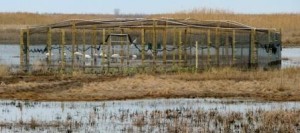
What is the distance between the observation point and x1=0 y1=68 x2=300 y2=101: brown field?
28.6m

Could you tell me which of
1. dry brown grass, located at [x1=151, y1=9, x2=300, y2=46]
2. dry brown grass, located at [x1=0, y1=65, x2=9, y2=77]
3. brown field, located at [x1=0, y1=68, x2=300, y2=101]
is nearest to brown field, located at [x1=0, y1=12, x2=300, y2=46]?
dry brown grass, located at [x1=151, y1=9, x2=300, y2=46]

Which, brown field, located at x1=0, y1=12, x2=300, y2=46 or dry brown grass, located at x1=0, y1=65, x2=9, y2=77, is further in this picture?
brown field, located at x1=0, y1=12, x2=300, y2=46

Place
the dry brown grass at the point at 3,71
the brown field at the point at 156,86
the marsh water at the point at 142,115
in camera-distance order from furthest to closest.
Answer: the dry brown grass at the point at 3,71 < the brown field at the point at 156,86 < the marsh water at the point at 142,115

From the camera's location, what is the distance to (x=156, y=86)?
30.5m

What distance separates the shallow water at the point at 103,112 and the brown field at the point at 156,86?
1.62 meters

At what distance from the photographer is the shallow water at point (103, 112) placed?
1973 cm

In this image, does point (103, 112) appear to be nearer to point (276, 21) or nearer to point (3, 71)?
point (3, 71)

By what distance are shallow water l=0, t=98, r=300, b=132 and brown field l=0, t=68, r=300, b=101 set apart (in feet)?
5.30

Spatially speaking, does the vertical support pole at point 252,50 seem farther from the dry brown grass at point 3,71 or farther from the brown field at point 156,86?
the dry brown grass at point 3,71

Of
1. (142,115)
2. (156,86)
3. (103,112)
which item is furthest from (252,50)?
(142,115)

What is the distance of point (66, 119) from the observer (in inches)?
840

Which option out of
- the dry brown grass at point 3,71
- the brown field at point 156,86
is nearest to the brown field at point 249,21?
the dry brown grass at point 3,71

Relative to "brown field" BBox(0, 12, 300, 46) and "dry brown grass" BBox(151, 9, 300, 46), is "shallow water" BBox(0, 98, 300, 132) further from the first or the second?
"dry brown grass" BBox(151, 9, 300, 46)

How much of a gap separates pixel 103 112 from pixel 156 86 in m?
7.59
